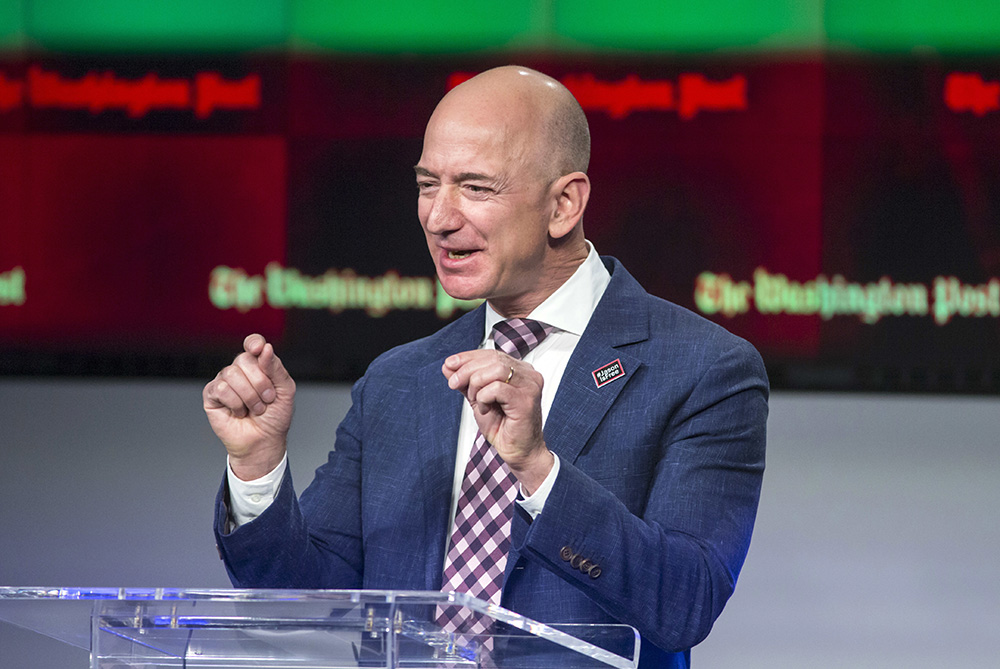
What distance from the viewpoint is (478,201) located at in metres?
1.61

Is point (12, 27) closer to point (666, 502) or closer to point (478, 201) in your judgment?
point (478, 201)

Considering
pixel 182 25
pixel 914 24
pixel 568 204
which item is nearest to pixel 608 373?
pixel 568 204

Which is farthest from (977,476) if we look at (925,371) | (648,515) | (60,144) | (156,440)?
(60,144)

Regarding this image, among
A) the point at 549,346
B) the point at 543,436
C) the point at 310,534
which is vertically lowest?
the point at 310,534

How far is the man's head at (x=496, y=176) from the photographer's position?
160cm

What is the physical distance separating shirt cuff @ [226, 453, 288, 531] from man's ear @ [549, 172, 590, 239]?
0.46 metres

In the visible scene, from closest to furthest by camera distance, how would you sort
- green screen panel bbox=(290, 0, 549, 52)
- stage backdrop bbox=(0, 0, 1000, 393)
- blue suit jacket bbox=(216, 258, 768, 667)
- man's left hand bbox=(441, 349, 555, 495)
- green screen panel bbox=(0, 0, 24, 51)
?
man's left hand bbox=(441, 349, 555, 495) < blue suit jacket bbox=(216, 258, 768, 667) < stage backdrop bbox=(0, 0, 1000, 393) < green screen panel bbox=(290, 0, 549, 52) < green screen panel bbox=(0, 0, 24, 51)

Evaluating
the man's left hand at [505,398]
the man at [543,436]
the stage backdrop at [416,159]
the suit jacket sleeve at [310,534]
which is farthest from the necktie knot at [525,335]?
the stage backdrop at [416,159]

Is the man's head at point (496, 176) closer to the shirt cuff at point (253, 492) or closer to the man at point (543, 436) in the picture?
the man at point (543, 436)

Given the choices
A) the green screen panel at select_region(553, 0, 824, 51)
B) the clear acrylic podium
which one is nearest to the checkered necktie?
the clear acrylic podium

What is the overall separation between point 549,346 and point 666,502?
29 centimetres

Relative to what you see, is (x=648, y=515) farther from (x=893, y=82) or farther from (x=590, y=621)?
(x=893, y=82)

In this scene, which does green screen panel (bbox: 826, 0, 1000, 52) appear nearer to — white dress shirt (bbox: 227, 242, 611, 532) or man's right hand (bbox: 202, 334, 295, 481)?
white dress shirt (bbox: 227, 242, 611, 532)

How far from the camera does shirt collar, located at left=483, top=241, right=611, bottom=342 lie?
1.71 m
